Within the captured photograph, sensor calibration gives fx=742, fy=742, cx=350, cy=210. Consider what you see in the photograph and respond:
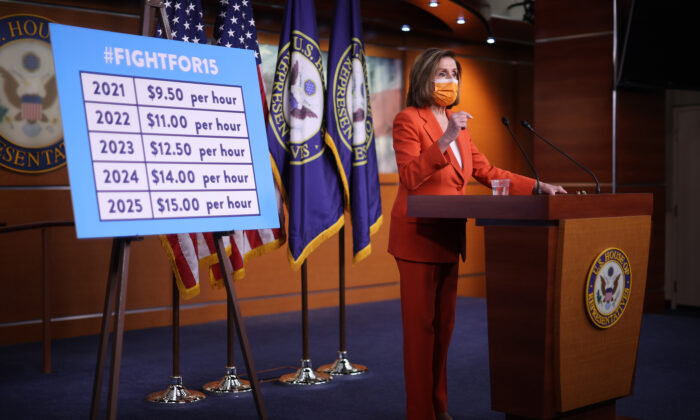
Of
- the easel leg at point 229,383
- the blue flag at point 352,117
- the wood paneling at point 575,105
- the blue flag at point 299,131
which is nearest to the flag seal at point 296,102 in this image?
the blue flag at point 299,131

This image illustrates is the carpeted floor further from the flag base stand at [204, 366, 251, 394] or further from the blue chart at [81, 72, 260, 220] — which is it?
the blue chart at [81, 72, 260, 220]

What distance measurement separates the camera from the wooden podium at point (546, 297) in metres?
2.62

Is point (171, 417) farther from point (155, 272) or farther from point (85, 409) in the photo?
point (155, 272)

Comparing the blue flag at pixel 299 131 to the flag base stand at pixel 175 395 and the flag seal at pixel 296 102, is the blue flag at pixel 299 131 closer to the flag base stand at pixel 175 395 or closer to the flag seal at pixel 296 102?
Answer: the flag seal at pixel 296 102

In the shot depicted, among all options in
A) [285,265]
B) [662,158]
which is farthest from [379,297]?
[662,158]

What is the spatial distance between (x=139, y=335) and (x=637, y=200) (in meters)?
4.20

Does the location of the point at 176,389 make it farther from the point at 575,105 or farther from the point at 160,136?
the point at 575,105

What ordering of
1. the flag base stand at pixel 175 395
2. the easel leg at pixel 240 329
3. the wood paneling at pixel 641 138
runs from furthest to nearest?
the wood paneling at pixel 641 138
the flag base stand at pixel 175 395
the easel leg at pixel 240 329

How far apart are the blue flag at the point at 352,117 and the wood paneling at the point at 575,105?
2944mm

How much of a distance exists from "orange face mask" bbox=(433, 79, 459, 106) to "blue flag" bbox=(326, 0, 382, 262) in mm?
1384

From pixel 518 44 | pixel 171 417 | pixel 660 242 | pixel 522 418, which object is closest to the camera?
pixel 522 418

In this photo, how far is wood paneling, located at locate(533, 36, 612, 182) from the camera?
21.8ft

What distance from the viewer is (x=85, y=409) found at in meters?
3.80

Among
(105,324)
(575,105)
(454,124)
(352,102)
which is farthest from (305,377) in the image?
(575,105)
